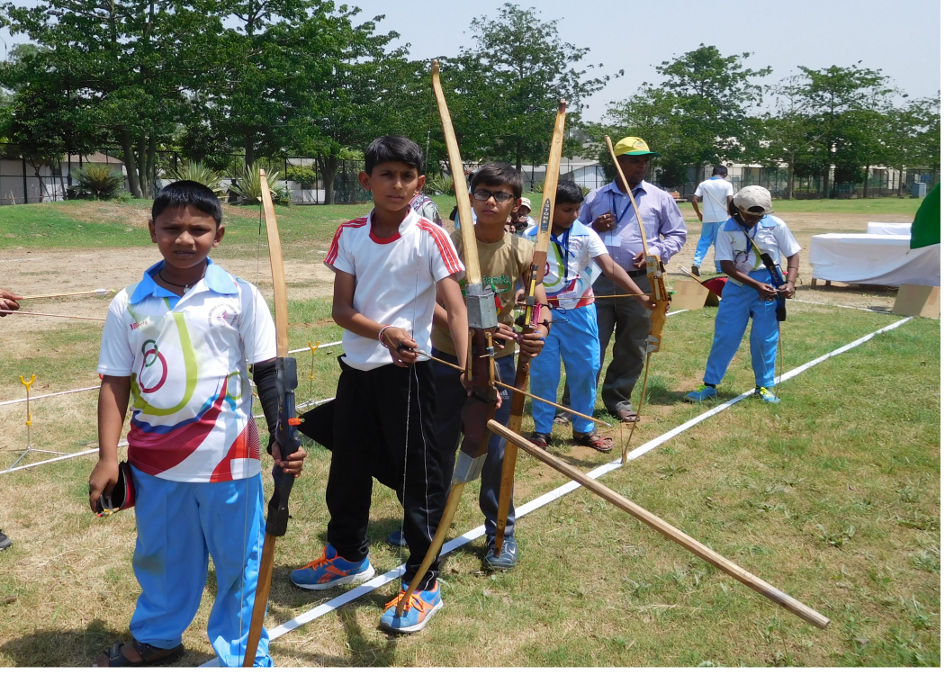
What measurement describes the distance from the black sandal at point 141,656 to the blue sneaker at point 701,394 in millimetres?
4668

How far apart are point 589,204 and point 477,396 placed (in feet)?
11.6

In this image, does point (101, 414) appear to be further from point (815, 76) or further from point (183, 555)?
point (815, 76)

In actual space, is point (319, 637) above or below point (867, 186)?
below

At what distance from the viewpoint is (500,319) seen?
12.0 ft

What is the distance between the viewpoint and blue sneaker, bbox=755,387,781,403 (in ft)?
20.9

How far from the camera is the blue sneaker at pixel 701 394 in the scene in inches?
255

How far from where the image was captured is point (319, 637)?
3.01m

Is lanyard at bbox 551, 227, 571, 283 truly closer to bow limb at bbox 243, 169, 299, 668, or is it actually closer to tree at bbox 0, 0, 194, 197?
bow limb at bbox 243, 169, 299, 668

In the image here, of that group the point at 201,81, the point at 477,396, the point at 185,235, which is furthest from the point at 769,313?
the point at 201,81

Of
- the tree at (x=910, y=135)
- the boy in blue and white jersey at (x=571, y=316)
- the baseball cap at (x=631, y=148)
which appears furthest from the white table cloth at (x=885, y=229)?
the tree at (x=910, y=135)

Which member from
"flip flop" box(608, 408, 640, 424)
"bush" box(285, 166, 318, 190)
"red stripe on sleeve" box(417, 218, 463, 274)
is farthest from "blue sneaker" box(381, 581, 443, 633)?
"bush" box(285, 166, 318, 190)

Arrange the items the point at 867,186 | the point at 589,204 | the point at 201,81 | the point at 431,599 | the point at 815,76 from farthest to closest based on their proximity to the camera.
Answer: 1. the point at 867,186
2. the point at 815,76
3. the point at 201,81
4. the point at 589,204
5. the point at 431,599

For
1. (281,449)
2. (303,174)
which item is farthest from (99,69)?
(281,449)

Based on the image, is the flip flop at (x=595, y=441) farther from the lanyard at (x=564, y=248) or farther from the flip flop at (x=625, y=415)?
the lanyard at (x=564, y=248)
